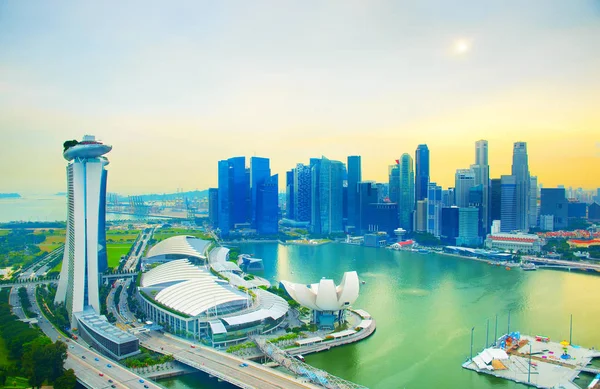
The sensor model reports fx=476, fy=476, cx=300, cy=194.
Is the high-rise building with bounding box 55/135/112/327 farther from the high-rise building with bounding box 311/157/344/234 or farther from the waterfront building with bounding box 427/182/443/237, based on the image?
the high-rise building with bounding box 311/157/344/234

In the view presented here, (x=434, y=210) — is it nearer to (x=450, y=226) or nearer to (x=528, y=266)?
(x=450, y=226)

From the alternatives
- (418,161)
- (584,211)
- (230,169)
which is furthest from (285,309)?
(584,211)

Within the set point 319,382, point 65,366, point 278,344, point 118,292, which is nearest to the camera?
point 319,382

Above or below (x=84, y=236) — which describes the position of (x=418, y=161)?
above

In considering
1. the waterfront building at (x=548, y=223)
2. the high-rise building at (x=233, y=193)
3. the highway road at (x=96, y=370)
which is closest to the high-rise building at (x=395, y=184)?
the waterfront building at (x=548, y=223)

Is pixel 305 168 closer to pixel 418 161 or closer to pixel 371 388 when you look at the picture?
pixel 418 161
